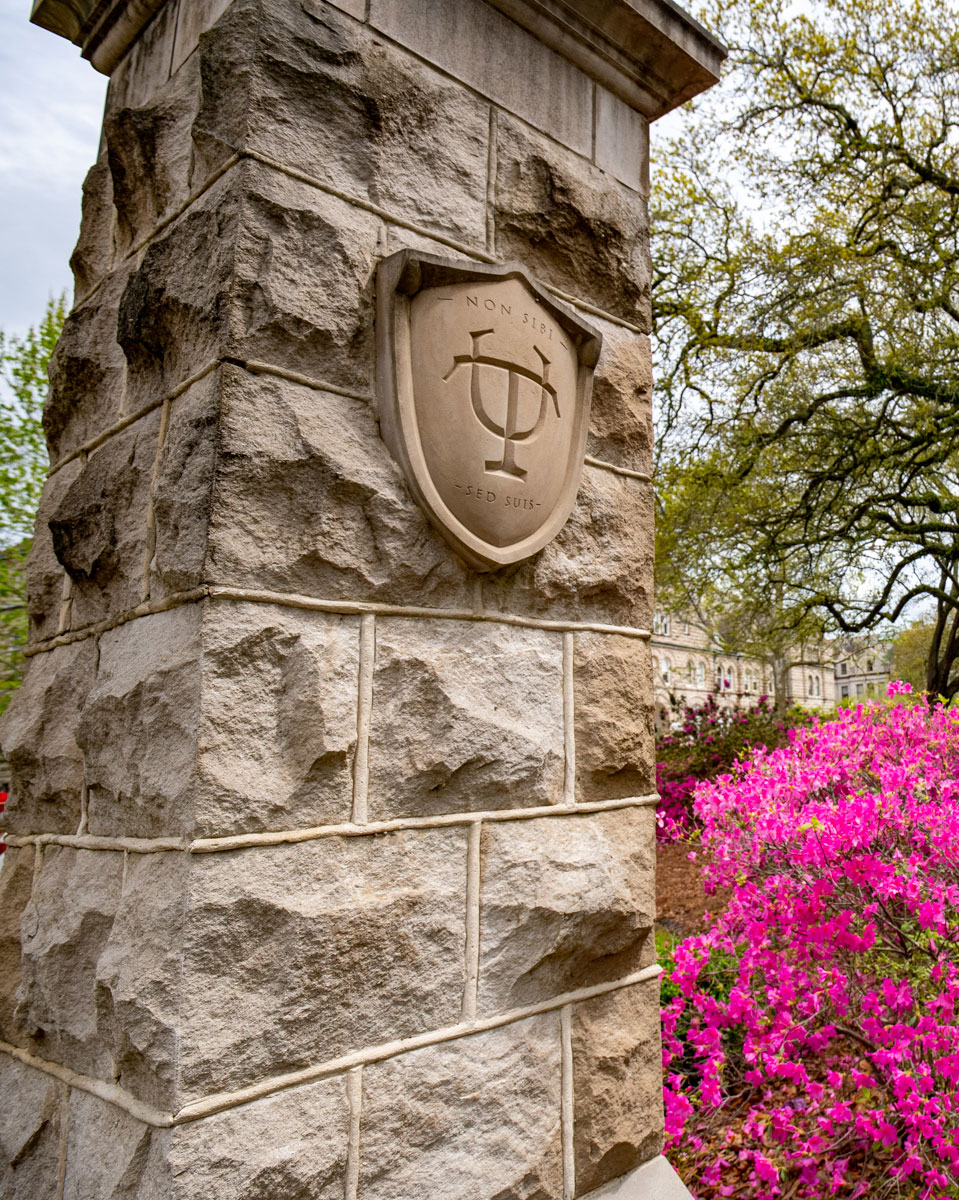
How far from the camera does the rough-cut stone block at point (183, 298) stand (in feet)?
4.91

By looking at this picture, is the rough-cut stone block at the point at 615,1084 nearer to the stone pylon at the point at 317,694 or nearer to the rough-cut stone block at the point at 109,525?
the stone pylon at the point at 317,694

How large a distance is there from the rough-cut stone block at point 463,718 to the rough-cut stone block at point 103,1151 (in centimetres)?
59

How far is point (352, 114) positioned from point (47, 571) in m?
1.24

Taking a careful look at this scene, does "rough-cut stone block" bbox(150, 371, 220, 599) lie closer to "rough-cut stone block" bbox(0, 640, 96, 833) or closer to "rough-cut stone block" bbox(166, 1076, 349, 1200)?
"rough-cut stone block" bbox(0, 640, 96, 833)

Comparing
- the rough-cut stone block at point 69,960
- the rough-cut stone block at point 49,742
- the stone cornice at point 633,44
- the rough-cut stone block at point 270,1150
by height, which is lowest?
the rough-cut stone block at point 270,1150

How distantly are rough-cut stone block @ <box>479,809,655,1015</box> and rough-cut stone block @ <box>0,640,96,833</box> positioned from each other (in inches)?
33.5

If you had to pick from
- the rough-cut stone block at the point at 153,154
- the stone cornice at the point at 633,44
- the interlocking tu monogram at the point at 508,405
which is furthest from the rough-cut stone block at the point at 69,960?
the stone cornice at the point at 633,44

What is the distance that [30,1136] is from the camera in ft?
5.27

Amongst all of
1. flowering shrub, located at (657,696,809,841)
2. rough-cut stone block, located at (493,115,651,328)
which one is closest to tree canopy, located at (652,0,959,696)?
flowering shrub, located at (657,696,809,841)

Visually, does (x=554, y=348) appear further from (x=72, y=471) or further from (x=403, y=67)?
(x=72, y=471)

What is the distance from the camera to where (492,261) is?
188 centimetres

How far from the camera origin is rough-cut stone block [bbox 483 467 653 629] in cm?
184

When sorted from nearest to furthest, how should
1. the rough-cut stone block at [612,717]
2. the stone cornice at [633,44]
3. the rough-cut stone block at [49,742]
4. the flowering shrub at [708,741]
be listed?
the rough-cut stone block at [49,742], the rough-cut stone block at [612,717], the stone cornice at [633,44], the flowering shrub at [708,741]

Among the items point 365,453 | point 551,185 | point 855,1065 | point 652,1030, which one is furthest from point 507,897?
point 855,1065
